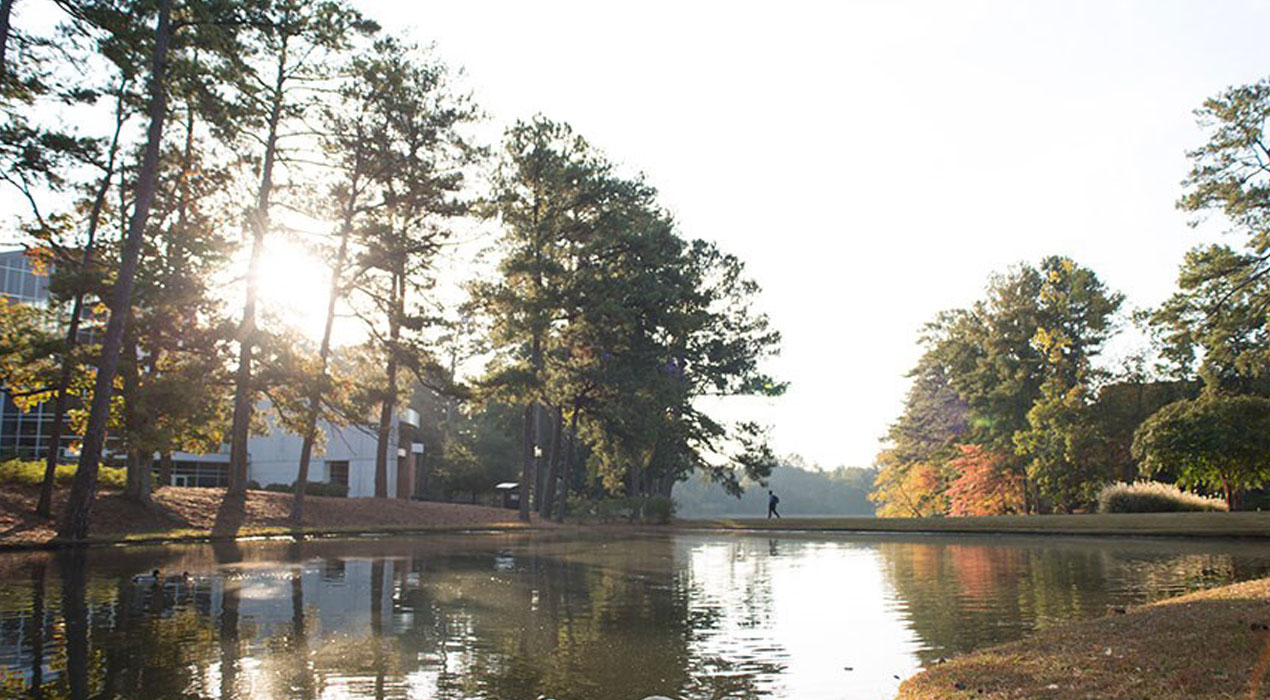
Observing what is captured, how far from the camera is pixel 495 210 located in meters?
37.9

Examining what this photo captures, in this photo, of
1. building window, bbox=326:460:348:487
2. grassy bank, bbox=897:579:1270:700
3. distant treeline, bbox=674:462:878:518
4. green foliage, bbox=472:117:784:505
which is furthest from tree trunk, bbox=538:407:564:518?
distant treeline, bbox=674:462:878:518

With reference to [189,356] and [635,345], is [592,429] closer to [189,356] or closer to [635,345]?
[635,345]

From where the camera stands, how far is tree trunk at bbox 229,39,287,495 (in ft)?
92.6

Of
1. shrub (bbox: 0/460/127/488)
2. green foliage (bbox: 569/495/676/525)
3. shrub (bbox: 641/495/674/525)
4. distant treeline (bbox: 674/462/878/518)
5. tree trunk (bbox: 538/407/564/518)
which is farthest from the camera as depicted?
distant treeline (bbox: 674/462/878/518)

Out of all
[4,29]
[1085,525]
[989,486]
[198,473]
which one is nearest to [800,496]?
[198,473]

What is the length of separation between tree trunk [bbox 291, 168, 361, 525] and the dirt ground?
603mm

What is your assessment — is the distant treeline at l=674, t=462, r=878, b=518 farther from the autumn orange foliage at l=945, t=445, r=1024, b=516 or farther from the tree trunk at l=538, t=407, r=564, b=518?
the tree trunk at l=538, t=407, r=564, b=518

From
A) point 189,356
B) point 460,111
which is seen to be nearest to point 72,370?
point 189,356

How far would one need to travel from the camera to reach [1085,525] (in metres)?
27.7

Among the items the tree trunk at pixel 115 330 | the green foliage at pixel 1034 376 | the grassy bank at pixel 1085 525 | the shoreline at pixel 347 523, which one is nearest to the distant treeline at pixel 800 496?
the green foliage at pixel 1034 376

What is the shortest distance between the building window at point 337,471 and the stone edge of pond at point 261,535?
81.7ft

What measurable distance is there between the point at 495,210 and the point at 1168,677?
1358 inches

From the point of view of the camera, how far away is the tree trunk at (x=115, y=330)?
2086 cm

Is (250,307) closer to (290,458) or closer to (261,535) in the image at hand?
(261,535)
